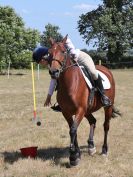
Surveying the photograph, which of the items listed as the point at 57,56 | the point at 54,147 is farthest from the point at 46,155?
the point at 57,56

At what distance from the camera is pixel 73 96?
8414mm

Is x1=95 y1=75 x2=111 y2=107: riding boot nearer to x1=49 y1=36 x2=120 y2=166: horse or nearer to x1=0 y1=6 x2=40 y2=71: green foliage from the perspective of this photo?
x1=49 y1=36 x2=120 y2=166: horse

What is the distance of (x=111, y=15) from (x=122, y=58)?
6790 millimetres

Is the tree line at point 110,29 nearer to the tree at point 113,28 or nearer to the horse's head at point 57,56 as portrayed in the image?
the tree at point 113,28

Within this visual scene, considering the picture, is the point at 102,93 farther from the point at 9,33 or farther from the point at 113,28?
the point at 113,28

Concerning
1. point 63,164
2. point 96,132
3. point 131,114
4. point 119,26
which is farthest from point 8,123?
point 119,26

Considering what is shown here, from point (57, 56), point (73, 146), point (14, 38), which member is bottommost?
point (73, 146)

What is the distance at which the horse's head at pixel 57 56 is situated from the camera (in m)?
7.74

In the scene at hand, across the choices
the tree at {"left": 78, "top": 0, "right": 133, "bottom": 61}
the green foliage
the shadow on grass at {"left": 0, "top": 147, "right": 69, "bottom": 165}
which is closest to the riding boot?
the shadow on grass at {"left": 0, "top": 147, "right": 69, "bottom": 165}

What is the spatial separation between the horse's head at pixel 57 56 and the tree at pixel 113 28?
187 ft

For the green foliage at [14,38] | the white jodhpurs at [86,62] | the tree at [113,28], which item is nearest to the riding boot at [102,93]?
the white jodhpurs at [86,62]

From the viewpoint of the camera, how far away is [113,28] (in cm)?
6438

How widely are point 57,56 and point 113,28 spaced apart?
5737 centimetres

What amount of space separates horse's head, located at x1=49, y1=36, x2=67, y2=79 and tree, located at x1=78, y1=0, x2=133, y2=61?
57015mm
